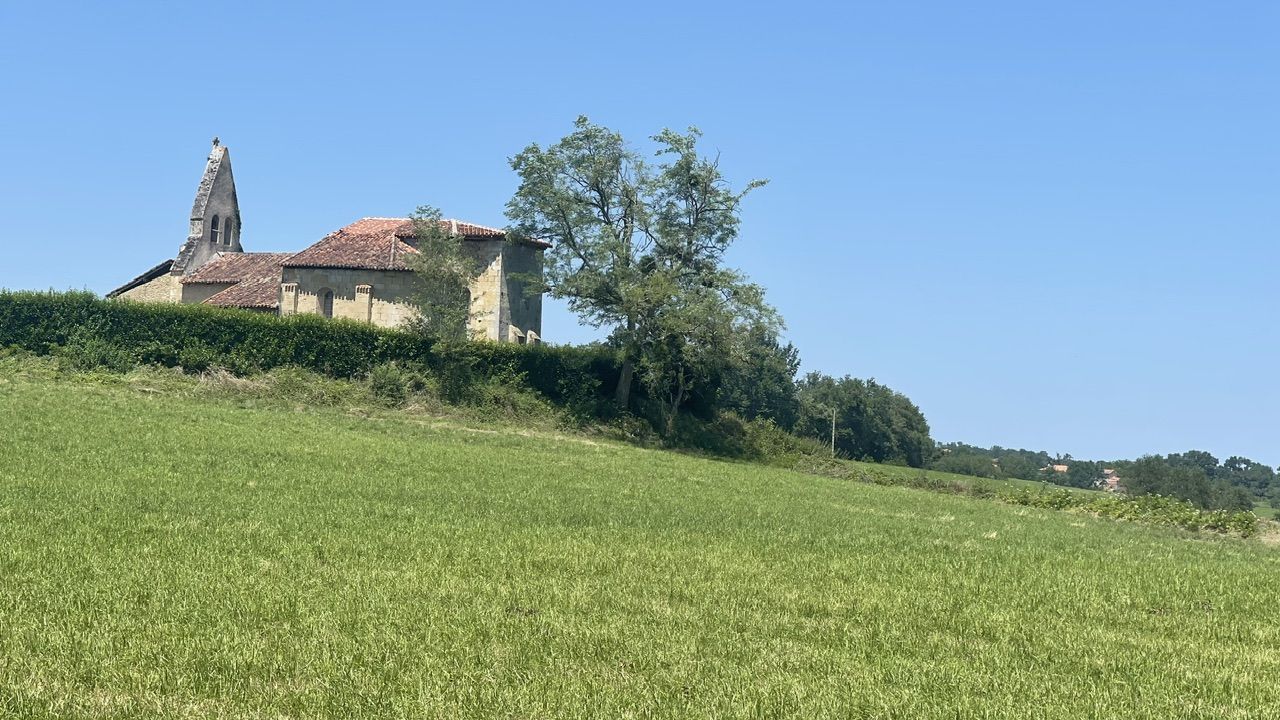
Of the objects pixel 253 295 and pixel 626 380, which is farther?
pixel 253 295

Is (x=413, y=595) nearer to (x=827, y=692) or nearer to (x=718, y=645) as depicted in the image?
(x=718, y=645)

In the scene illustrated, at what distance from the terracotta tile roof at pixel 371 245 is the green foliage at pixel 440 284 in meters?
1.59

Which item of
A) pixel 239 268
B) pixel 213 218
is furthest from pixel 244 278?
pixel 213 218

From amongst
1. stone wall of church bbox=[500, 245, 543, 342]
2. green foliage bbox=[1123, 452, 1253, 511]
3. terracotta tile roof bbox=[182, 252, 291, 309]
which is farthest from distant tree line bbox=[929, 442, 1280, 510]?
terracotta tile roof bbox=[182, 252, 291, 309]

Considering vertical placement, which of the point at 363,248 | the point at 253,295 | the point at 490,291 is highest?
the point at 363,248

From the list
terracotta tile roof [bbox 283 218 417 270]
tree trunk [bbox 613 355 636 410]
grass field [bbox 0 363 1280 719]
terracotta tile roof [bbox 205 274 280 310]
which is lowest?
grass field [bbox 0 363 1280 719]

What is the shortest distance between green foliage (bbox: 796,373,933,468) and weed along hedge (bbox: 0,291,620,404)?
58438 millimetres

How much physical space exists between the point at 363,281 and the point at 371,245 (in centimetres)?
273

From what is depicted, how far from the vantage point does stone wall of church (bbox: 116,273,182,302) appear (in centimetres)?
6197

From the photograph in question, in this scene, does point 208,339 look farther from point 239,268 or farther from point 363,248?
point 239,268

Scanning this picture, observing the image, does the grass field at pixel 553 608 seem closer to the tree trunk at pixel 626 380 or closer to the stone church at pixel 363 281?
the tree trunk at pixel 626 380

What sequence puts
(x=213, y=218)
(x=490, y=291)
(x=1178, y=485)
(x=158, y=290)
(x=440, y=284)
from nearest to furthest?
(x=440, y=284) → (x=490, y=291) → (x=158, y=290) → (x=213, y=218) → (x=1178, y=485)

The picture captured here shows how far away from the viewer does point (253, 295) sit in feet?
182

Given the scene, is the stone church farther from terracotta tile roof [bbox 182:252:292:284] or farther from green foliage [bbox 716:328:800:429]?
green foliage [bbox 716:328:800:429]
